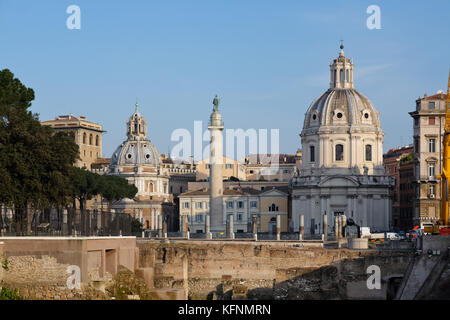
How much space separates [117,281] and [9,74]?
68.7 ft

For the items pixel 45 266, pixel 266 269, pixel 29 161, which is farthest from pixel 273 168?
pixel 45 266

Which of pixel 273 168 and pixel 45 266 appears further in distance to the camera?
pixel 273 168

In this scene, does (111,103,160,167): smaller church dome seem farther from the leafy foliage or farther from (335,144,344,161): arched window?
the leafy foliage

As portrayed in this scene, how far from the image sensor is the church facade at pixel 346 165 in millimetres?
134000

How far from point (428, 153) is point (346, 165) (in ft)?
89.9

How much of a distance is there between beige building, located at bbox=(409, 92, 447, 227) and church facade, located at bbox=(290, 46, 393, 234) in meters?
23.5

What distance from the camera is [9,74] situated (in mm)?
76375

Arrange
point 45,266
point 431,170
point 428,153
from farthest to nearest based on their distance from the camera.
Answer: point 431,170 → point 428,153 → point 45,266

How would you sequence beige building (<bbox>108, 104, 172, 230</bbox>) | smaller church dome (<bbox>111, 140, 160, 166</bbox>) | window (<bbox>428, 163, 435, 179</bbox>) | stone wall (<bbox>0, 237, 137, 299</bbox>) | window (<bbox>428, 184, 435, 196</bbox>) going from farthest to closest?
smaller church dome (<bbox>111, 140, 160, 166</bbox>)
beige building (<bbox>108, 104, 172, 230</bbox>)
window (<bbox>428, 184, 435, 196</bbox>)
window (<bbox>428, 163, 435, 179</bbox>)
stone wall (<bbox>0, 237, 137, 299</bbox>)

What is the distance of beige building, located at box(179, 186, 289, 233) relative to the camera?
147875mm

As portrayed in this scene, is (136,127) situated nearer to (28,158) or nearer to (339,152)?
(339,152)

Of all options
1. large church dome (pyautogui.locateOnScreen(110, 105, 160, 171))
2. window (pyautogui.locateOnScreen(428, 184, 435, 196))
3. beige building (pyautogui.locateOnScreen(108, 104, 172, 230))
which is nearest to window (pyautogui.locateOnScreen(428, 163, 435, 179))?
window (pyautogui.locateOnScreen(428, 184, 435, 196))

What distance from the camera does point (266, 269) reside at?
83.4 metres
